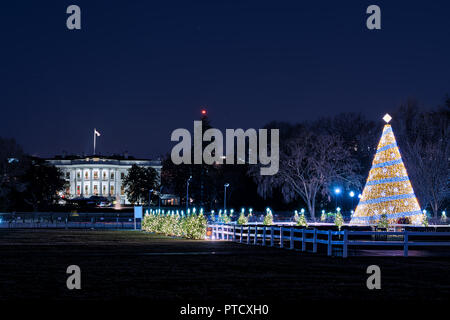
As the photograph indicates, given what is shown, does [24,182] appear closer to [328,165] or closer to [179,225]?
[328,165]

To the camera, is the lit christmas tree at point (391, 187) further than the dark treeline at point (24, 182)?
No

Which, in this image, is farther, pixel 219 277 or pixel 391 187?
pixel 391 187

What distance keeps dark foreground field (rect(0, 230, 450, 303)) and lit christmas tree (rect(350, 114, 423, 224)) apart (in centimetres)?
2330

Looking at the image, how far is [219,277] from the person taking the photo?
58.7ft

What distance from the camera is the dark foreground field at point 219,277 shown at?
47.2ft

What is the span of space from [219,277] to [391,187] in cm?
3355

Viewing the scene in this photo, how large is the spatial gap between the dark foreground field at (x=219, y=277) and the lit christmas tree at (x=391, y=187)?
76.4 feet

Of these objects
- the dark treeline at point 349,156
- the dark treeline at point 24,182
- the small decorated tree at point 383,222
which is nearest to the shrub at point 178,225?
the small decorated tree at point 383,222

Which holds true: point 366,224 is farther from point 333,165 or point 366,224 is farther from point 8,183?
point 8,183

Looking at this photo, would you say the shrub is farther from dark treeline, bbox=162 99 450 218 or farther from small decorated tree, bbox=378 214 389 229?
dark treeline, bbox=162 99 450 218

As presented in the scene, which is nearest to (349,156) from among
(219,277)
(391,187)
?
(391,187)

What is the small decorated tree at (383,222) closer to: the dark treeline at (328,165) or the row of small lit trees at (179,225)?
the row of small lit trees at (179,225)

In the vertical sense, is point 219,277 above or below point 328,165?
below
